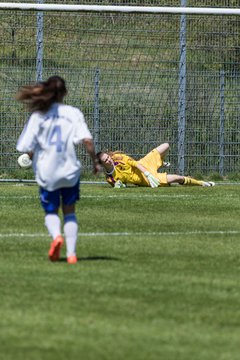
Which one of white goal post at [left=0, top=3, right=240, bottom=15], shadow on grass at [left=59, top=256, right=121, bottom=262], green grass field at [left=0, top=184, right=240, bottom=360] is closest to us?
green grass field at [left=0, top=184, right=240, bottom=360]

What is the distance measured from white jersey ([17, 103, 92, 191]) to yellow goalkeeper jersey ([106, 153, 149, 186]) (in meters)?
9.22

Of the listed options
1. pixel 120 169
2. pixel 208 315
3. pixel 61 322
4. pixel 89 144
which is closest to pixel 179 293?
pixel 208 315

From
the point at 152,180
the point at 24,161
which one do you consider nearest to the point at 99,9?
the point at 152,180

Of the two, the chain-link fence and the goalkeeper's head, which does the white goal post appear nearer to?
the goalkeeper's head

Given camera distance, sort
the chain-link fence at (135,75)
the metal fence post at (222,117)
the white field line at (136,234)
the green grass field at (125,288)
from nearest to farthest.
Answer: the green grass field at (125,288), the white field line at (136,234), the chain-link fence at (135,75), the metal fence post at (222,117)

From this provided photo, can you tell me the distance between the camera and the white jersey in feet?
35.7

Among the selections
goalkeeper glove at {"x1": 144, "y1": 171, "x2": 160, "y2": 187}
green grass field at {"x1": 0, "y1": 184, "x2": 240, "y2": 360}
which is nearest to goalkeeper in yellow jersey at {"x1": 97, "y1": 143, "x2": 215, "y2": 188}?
goalkeeper glove at {"x1": 144, "y1": 171, "x2": 160, "y2": 187}

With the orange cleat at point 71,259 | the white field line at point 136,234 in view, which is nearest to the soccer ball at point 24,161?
the white field line at point 136,234

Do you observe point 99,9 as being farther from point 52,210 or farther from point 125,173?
point 52,210

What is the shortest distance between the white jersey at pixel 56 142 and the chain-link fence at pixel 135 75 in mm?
11142

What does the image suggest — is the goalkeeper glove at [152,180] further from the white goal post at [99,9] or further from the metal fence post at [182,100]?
the white goal post at [99,9]

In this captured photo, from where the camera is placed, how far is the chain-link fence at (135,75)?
2214 cm

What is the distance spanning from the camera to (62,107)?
433 inches

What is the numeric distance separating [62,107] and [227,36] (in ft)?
41.3
